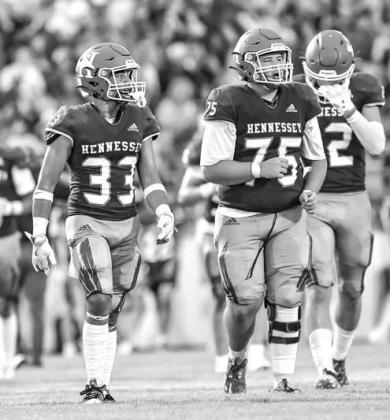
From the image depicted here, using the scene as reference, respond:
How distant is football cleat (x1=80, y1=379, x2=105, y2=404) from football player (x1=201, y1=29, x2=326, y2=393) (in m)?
0.85

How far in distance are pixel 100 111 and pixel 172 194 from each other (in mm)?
6287

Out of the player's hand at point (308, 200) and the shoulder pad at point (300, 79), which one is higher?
the shoulder pad at point (300, 79)

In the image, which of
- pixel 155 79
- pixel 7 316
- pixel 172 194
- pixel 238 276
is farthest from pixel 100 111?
pixel 155 79

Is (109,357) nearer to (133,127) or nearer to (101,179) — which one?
(101,179)

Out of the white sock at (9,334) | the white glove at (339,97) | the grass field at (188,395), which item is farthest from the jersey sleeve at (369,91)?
the white sock at (9,334)

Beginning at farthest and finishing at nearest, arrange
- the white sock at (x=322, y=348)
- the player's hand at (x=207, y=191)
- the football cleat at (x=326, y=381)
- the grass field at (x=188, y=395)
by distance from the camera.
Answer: the player's hand at (x=207, y=191) < the white sock at (x=322, y=348) < the football cleat at (x=326, y=381) < the grass field at (x=188, y=395)

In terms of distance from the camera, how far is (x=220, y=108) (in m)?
6.71

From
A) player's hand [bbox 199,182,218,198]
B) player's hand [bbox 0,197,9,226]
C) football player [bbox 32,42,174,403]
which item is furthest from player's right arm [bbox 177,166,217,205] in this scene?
football player [bbox 32,42,174,403]

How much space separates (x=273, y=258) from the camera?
22.3 ft

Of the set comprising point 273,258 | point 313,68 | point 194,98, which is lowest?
point 273,258

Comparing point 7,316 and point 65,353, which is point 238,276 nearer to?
point 7,316

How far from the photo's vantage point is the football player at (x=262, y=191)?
673cm

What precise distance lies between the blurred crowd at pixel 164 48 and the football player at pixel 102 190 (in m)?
6.26

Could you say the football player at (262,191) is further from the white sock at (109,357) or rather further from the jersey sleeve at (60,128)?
the jersey sleeve at (60,128)
